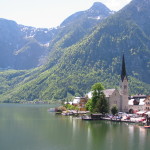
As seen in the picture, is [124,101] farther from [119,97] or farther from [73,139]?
[73,139]

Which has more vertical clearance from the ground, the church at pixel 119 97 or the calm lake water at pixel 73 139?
the church at pixel 119 97

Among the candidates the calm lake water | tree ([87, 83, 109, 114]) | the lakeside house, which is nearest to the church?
the lakeside house

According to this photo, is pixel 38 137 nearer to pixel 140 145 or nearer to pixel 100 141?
pixel 100 141

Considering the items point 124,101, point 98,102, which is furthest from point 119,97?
point 98,102

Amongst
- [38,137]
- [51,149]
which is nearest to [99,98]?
[38,137]

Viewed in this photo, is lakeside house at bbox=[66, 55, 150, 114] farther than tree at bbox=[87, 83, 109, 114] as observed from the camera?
Yes

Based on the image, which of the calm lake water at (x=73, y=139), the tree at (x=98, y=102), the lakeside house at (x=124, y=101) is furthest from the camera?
the lakeside house at (x=124, y=101)

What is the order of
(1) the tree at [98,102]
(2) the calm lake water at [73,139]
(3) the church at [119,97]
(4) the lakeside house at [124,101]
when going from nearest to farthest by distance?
(2) the calm lake water at [73,139] → (1) the tree at [98,102] → (4) the lakeside house at [124,101] → (3) the church at [119,97]

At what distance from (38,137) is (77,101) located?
335 ft

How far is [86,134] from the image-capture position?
8212 cm

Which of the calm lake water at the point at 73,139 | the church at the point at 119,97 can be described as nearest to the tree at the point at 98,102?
the church at the point at 119,97

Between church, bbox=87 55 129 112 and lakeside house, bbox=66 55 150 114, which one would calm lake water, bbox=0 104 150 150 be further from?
church, bbox=87 55 129 112

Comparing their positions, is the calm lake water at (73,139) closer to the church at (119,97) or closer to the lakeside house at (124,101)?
the lakeside house at (124,101)

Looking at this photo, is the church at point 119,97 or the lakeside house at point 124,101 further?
the church at point 119,97
